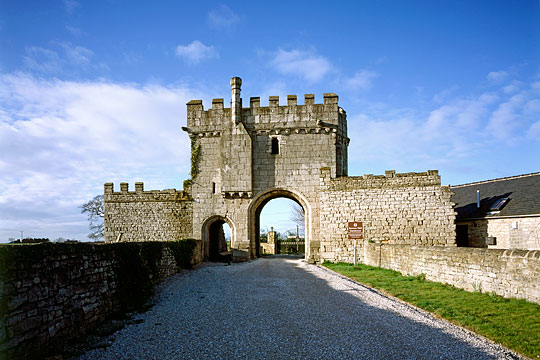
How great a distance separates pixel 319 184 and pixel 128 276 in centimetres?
1362

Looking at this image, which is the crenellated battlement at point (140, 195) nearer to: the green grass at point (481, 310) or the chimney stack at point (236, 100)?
the chimney stack at point (236, 100)

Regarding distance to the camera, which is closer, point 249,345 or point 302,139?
point 249,345

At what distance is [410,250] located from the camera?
549 inches

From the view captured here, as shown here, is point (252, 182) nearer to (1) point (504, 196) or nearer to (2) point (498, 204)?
(2) point (498, 204)

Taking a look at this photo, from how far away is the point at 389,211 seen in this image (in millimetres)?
19453

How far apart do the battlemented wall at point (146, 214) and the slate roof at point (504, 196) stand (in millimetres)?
15229

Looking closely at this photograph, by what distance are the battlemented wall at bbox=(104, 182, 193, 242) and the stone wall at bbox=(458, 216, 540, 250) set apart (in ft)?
54.3

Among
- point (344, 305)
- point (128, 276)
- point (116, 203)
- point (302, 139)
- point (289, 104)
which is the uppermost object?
point (289, 104)

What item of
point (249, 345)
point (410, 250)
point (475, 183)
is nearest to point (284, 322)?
point (249, 345)

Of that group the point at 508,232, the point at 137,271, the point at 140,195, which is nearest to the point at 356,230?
the point at 508,232

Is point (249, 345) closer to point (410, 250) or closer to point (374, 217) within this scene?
point (410, 250)

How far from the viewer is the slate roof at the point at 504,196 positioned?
63.2 ft

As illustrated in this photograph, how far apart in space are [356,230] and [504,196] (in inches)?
391

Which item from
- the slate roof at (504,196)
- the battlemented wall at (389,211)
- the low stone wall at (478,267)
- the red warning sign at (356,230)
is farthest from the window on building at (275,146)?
the slate roof at (504,196)
